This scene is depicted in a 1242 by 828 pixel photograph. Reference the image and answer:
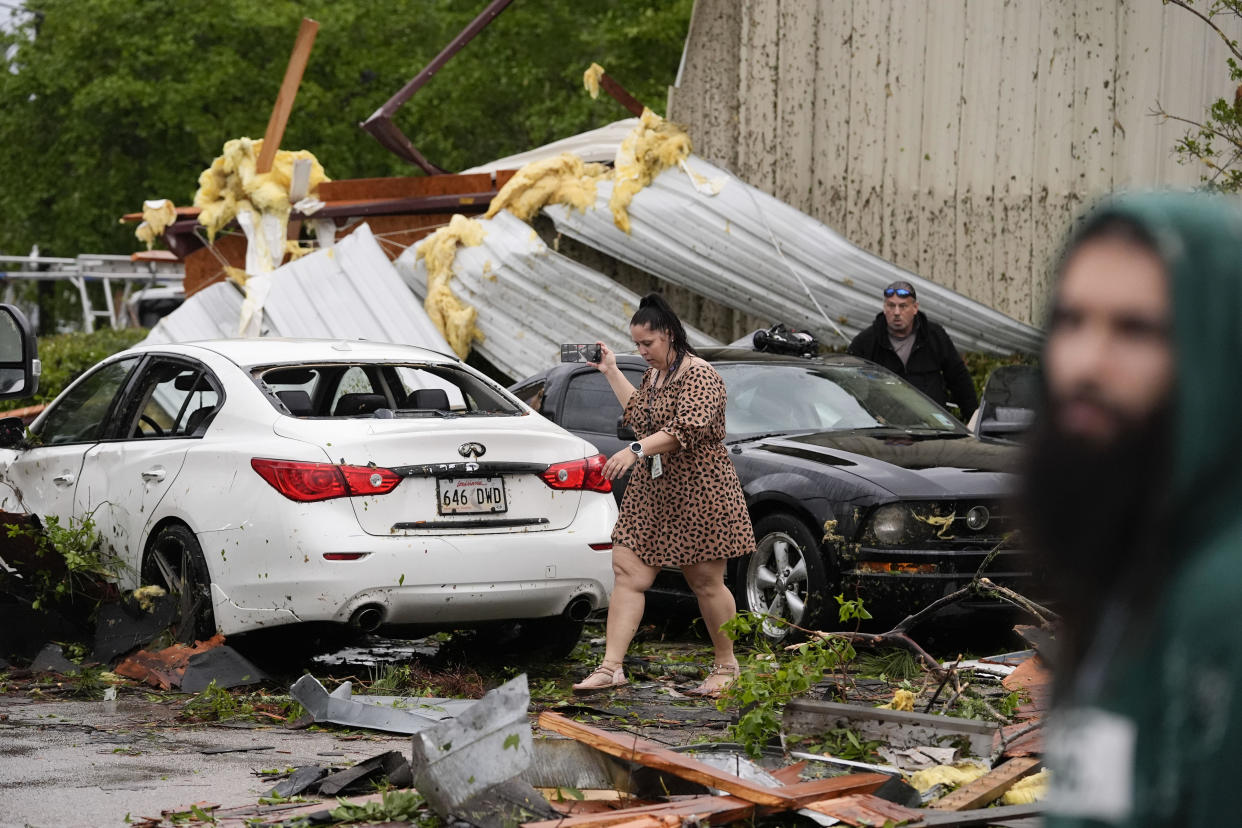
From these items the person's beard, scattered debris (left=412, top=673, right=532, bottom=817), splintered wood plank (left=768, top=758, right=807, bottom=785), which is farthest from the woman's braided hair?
the person's beard

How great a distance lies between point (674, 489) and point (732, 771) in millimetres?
2313

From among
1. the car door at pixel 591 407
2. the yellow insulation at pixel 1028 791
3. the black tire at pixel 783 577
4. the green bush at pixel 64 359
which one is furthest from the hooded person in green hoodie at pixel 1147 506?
the green bush at pixel 64 359

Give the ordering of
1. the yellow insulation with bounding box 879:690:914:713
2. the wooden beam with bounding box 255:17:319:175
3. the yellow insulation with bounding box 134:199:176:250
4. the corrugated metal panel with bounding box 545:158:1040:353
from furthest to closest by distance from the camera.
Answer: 1. the yellow insulation with bounding box 134:199:176:250
2. the wooden beam with bounding box 255:17:319:175
3. the corrugated metal panel with bounding box 545:158:1040:353
4. the yellow insulation with bounding box 879:690:914:713

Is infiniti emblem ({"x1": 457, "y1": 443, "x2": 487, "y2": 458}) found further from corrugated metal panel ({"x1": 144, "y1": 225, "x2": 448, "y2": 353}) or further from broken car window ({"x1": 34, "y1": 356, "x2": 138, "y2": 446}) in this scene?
corrugated metal panel ({"x1": 144, "y1": 225, "x2": 448, "y2": 353})

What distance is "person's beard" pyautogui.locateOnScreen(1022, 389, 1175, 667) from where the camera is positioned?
57.3 inches

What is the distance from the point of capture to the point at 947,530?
7973 mm

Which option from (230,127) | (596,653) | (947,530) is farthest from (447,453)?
(230,127)

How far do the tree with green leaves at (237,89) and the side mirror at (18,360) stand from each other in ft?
73.6

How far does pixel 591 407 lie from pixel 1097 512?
27.0 feet

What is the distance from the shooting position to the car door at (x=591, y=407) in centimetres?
956

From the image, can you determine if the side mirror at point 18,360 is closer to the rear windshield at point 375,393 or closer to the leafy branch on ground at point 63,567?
the rear windshield at point 375,393

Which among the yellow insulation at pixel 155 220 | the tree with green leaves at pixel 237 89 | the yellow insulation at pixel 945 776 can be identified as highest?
the tree with green leaves at pixel 237 89

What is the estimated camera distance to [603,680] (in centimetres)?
712

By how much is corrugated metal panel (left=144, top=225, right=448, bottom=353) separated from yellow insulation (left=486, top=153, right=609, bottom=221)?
50.2 inches
